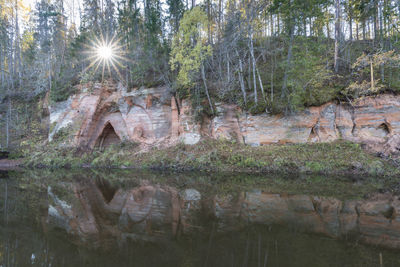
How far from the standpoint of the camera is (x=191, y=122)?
54.7 feet

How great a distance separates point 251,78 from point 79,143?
17.7 metres

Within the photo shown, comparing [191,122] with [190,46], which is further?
[191,122]

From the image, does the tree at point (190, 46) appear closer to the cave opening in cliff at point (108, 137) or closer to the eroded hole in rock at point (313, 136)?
the eroded hole in rock at point (313, 136)

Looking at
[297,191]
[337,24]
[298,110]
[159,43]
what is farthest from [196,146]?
[337,24]

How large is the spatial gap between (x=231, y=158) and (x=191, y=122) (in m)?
4.99

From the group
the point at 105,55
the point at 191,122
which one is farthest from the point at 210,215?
the point at 105,55

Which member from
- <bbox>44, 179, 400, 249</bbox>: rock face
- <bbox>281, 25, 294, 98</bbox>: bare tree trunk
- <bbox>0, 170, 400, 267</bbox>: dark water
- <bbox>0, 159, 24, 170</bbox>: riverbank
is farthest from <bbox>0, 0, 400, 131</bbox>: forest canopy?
<bbox>0, 170, 400, 267</bbox>: dark water

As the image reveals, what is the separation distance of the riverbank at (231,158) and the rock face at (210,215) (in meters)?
4.82

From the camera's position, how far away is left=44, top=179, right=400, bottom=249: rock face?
432cm

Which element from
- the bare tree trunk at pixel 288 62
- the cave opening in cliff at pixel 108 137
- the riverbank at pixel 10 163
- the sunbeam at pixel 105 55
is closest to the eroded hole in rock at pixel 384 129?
the bare tree trunk at pixel 288 62

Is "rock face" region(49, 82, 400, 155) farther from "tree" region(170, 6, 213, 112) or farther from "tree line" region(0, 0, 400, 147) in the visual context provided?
"tree" region(170, 6, 213, 112)

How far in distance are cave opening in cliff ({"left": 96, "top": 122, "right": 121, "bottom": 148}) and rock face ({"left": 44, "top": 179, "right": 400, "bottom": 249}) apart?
49.0ft

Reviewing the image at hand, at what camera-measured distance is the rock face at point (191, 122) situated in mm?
13234

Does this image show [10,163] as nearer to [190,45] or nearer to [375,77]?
[190,45]
